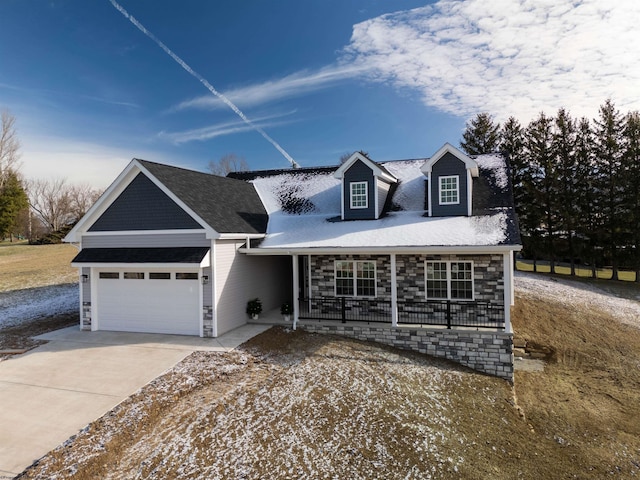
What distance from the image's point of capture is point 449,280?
13.0 metres

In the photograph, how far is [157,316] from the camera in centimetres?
1284

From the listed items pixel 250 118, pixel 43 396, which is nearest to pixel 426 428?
pixel 43 396

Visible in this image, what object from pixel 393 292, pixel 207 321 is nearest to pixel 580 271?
pixel 393 292

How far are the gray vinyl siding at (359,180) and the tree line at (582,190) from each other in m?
14.6

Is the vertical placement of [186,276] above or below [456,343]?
above

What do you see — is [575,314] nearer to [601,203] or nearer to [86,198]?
[601,203]

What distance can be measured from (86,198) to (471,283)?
6515 cm

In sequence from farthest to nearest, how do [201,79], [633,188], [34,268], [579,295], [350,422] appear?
[34,268] → [633,188] → [201,79] → [579,295] → [350,422]

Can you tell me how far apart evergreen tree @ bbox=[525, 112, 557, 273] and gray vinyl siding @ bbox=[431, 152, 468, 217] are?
1710 centimetres

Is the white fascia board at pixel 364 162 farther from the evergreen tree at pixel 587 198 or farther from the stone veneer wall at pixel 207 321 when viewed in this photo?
the evergreen tree at pixel 587 198

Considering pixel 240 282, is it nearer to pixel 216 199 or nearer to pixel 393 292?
pixel 216 199

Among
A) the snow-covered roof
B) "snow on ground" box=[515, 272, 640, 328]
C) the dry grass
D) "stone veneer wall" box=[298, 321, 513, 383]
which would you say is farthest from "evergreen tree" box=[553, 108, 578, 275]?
the dry grass

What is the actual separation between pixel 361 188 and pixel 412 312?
5.51 m

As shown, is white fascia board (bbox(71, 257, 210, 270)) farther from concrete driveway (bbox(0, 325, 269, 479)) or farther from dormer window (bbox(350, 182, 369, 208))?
dormer window (bbox(350, 182, 369, 208))
